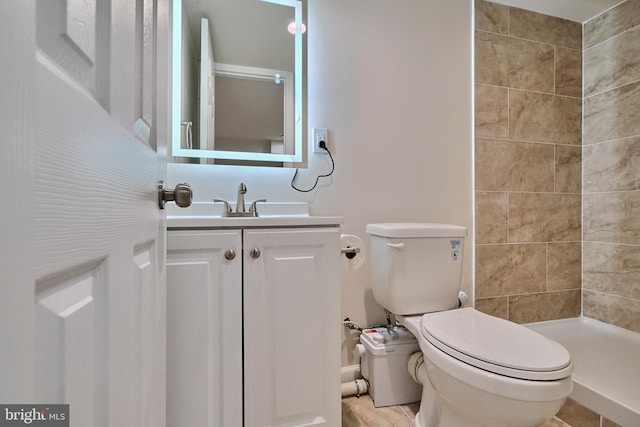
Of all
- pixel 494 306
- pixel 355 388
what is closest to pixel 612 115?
pixel 494 306

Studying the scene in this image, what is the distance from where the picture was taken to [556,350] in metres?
0.89

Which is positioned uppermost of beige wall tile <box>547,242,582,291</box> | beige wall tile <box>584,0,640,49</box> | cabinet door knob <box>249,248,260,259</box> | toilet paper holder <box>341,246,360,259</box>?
beige wall tile <box>584,0,640,49</box>

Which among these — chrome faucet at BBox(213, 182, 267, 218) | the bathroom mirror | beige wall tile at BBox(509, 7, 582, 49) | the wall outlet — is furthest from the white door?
beige wall tile at BBox(509, 7, 582, 49)

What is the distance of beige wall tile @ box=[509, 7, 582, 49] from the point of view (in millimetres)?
1725

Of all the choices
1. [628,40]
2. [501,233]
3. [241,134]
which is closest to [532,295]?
[501,233]

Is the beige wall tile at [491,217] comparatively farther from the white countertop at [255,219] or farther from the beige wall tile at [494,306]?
the white countertop at [255,219]

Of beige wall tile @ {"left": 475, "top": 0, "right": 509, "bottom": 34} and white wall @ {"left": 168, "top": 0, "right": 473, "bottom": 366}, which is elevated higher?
beige wall tile @ {"left": 475, "top": 0, "right": 509, "bottom": 34}

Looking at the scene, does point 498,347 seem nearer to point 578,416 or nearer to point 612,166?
point 578,416

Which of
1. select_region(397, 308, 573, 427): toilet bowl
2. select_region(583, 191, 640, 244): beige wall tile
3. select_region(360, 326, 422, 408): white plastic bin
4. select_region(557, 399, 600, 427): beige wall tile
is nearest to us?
select_region(397, 308, 573, 427): toilet bowl

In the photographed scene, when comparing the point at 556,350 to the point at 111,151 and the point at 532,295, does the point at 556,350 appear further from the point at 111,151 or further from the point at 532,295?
the point at 111,151

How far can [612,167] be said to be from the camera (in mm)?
1689

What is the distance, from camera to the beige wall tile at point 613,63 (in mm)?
1597

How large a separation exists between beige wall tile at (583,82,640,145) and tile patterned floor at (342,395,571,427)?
5.09 ft

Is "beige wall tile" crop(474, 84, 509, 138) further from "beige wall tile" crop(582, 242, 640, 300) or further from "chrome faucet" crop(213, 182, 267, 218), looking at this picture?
"chrome faucet" crop(213, 182, 267, 218)
